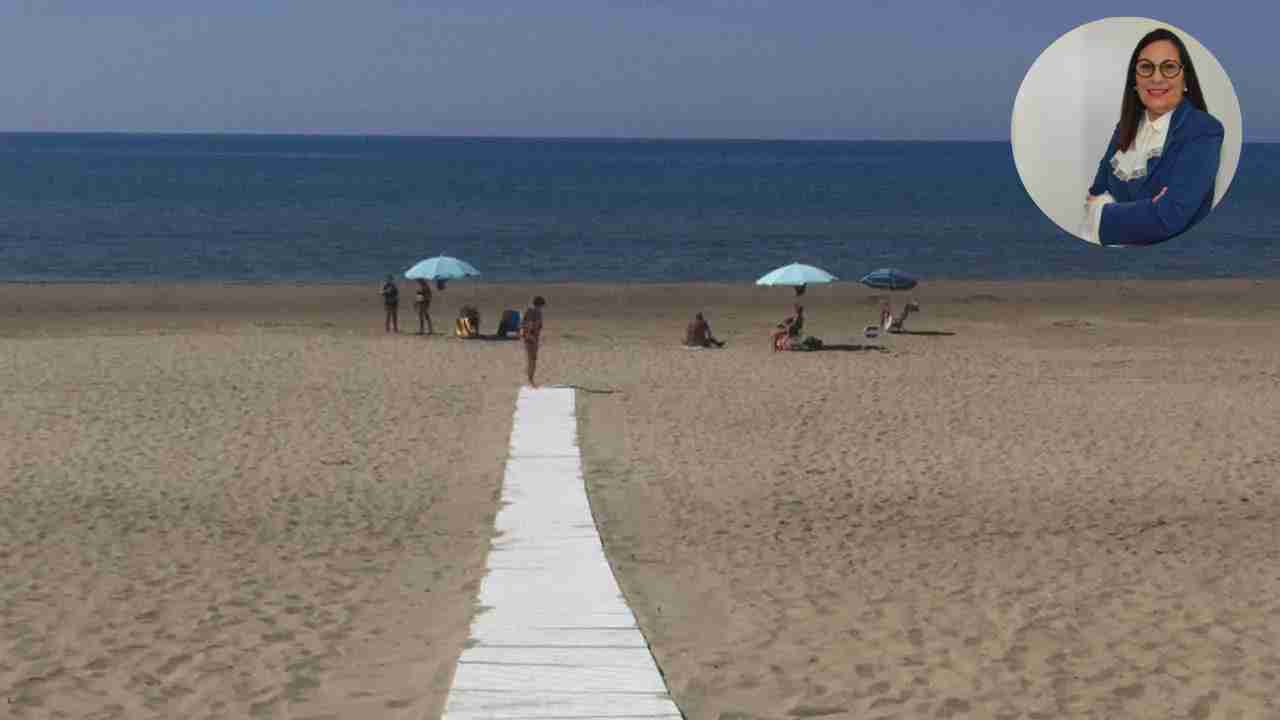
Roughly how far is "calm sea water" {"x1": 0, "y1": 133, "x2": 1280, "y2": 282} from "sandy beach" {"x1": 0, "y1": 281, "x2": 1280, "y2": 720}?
88.4ft

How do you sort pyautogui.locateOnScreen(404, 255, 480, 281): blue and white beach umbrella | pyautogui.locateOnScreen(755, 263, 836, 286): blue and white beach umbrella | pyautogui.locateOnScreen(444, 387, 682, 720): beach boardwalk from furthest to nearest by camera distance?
1. pyautogui.locateOnScreen(404, 255, 480, 281): blue and white beach umbrella
2. pyautogui.locateOnScreen(755, 263, 836, 286): blue and white beach umbrella
3. pyautogui.locateOnScreen(444, 387, 682, 720): beach boardwalk

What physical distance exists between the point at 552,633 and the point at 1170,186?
18.8 ft

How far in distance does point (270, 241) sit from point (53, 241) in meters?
8.85

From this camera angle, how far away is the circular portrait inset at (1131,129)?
442 inches

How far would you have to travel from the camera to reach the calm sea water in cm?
5416

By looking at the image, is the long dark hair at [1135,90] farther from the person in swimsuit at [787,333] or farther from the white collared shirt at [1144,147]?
the person in swimsuit at [787,333]

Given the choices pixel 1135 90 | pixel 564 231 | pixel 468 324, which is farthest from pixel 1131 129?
pixel 564 231

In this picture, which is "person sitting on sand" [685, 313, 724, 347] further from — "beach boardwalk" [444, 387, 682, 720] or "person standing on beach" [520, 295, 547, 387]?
"beach boardwalk" [444, 387, 682, 720]

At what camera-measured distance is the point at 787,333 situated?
2745 centimetres

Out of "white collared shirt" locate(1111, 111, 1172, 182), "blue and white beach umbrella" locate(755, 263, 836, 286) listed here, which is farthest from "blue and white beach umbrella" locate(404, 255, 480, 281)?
"white collared shirt" locate(1111, 111, 1172, 182)

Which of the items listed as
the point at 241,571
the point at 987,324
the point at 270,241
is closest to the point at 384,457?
the point at 241,571

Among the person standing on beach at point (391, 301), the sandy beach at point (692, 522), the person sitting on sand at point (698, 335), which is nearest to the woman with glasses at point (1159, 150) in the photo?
the sandy beach at point (692, 522)

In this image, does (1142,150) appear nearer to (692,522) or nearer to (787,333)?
(692,522)

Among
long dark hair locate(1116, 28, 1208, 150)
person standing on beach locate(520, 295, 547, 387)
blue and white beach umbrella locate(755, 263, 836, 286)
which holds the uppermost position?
long dark hair locate(1116, 28, 1208, 150)
